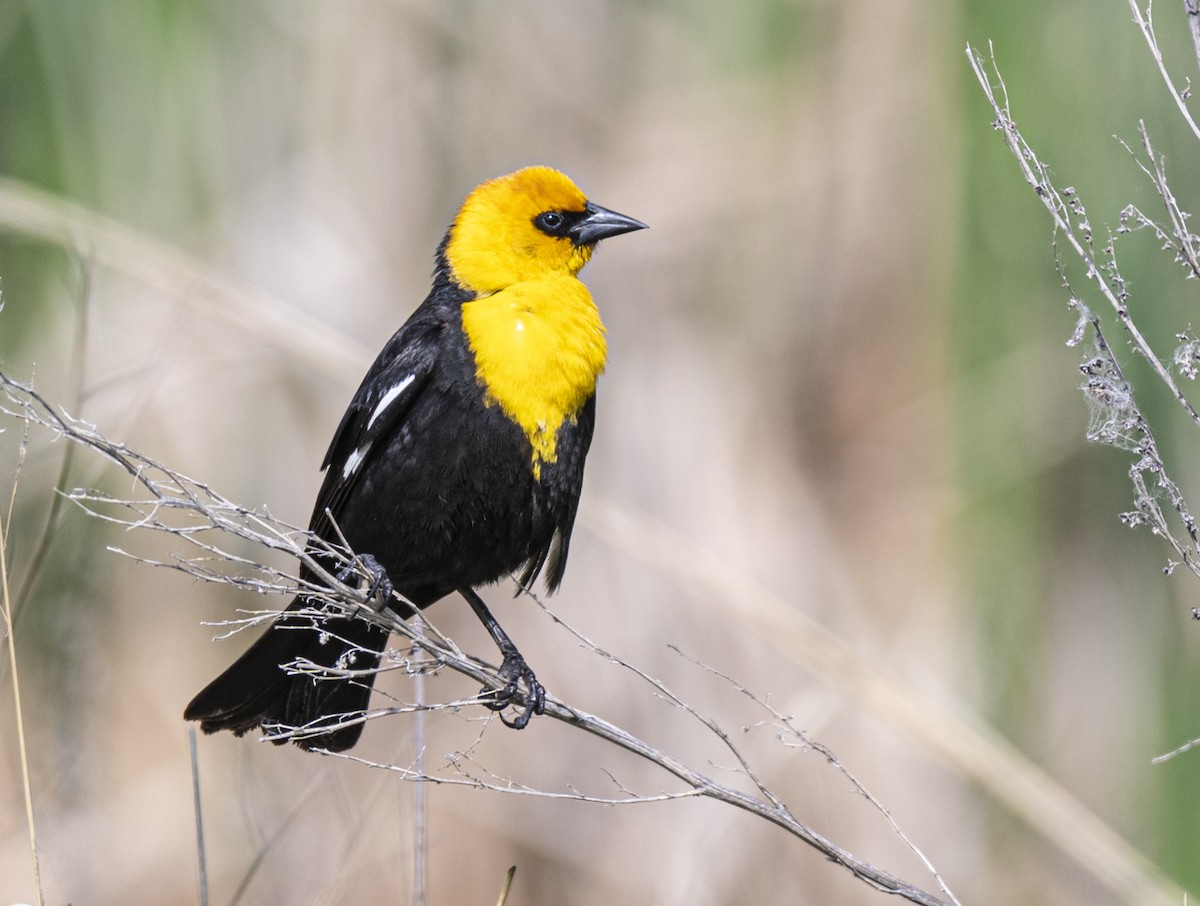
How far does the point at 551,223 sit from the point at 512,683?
1023mm

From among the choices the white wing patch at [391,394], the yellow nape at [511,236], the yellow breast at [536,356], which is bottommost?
the white wing patch at [391,394]

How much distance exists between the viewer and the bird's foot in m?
2.26

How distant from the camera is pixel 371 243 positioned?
338 cm

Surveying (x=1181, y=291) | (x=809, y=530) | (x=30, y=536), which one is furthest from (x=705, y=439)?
(x=30, y=536)

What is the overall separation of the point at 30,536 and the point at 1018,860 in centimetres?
256

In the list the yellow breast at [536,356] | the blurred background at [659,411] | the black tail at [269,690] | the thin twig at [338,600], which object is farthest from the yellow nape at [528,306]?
the thin twig at [338,600]

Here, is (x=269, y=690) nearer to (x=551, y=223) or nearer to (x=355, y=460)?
(x=355, y=460)

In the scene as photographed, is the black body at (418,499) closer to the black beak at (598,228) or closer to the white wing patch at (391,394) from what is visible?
the white wing patch at (391,394)

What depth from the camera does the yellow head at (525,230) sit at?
2699mm

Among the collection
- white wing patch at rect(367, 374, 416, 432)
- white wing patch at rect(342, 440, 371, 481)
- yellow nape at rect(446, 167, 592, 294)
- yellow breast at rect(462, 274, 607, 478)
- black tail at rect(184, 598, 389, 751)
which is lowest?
black tail at rect(184, 598, 389, 751)

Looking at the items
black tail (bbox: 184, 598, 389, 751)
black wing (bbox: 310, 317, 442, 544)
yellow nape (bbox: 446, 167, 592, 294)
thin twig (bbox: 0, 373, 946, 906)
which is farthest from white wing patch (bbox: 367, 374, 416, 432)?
thin twig (bbox: 0, 373, 946, 906)

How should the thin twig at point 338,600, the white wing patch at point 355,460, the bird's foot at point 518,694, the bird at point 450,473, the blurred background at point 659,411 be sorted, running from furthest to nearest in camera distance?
1. the blurred background at point 659,411
2. the white wing patch at point 355,460
3. the bird at point 450,473
4. the bird's foot at point 518,694
5. the thin twig at point 338,600

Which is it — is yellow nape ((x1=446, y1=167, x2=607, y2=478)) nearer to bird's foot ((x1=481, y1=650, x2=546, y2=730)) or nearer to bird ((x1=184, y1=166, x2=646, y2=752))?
bird ((x1=184, y1=166, x2=646, y2=752))

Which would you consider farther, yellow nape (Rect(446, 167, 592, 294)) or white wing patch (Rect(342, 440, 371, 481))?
yellow nape (Rect(446, 167, 592, 294))
